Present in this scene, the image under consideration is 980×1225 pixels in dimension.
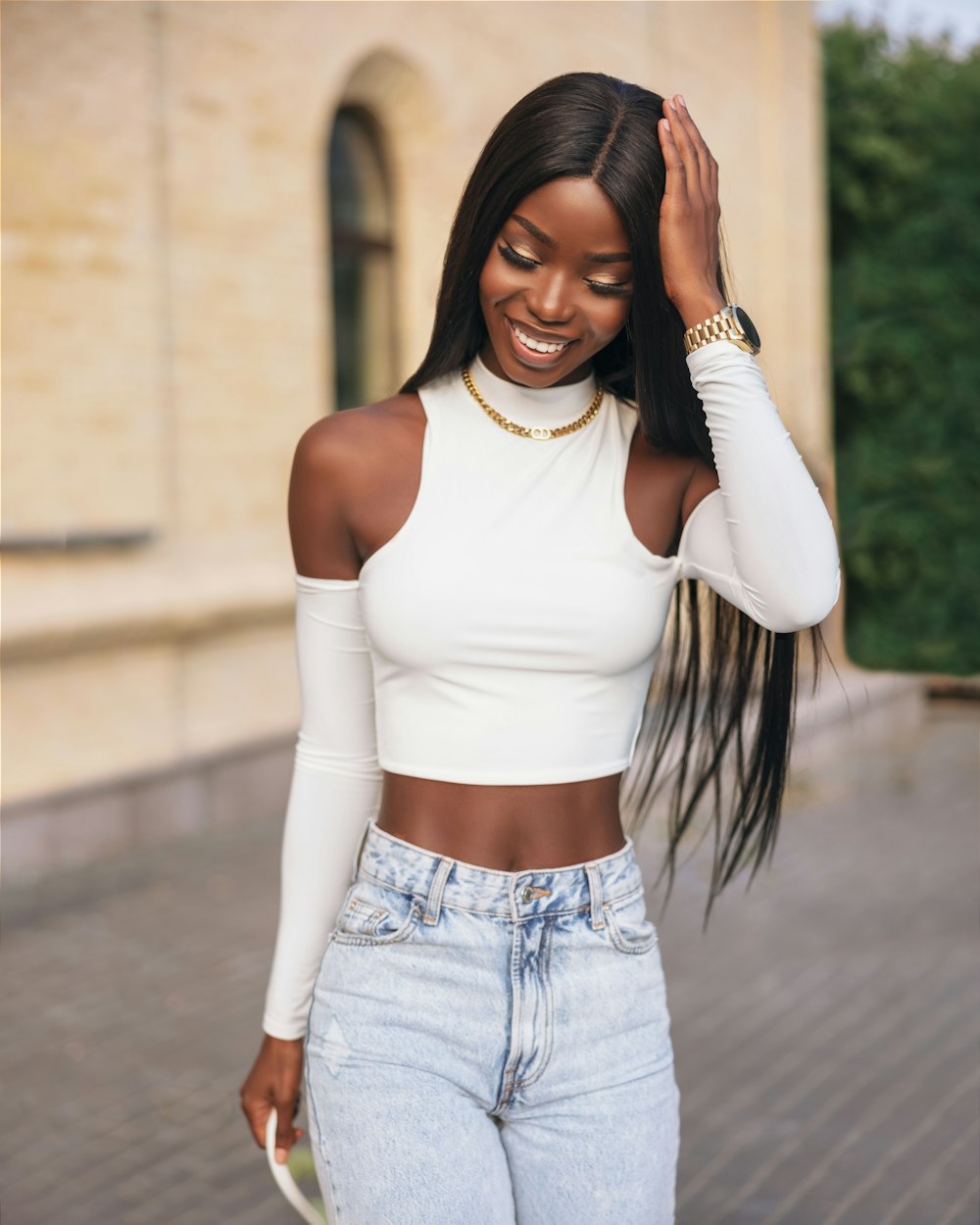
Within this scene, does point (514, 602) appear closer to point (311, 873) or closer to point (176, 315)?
point (311, 873)

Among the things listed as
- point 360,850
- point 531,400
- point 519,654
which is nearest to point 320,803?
point 360,850

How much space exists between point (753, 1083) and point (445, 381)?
3.19m

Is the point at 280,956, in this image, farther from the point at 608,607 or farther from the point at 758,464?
the point at 758,464

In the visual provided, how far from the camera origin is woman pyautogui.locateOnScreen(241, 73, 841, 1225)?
1.79 meters

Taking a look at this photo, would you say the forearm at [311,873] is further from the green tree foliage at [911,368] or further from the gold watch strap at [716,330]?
the green tree foliage at [911,368]

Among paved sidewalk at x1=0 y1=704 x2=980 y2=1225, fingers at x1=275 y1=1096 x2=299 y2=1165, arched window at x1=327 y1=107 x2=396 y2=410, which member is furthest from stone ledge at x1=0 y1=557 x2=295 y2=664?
fingers at x1=275 y1=1096 x2=299 y2=1165

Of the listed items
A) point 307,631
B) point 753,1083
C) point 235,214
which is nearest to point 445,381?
point 307,631

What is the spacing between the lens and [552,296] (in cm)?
185

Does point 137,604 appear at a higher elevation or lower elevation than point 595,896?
higher

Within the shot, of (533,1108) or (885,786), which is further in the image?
(885,786)

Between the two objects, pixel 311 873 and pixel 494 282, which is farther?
pixel 311 873

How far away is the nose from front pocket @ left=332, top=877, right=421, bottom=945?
2.49 feet

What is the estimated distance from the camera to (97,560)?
7125mm

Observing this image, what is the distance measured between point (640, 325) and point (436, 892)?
78cm
